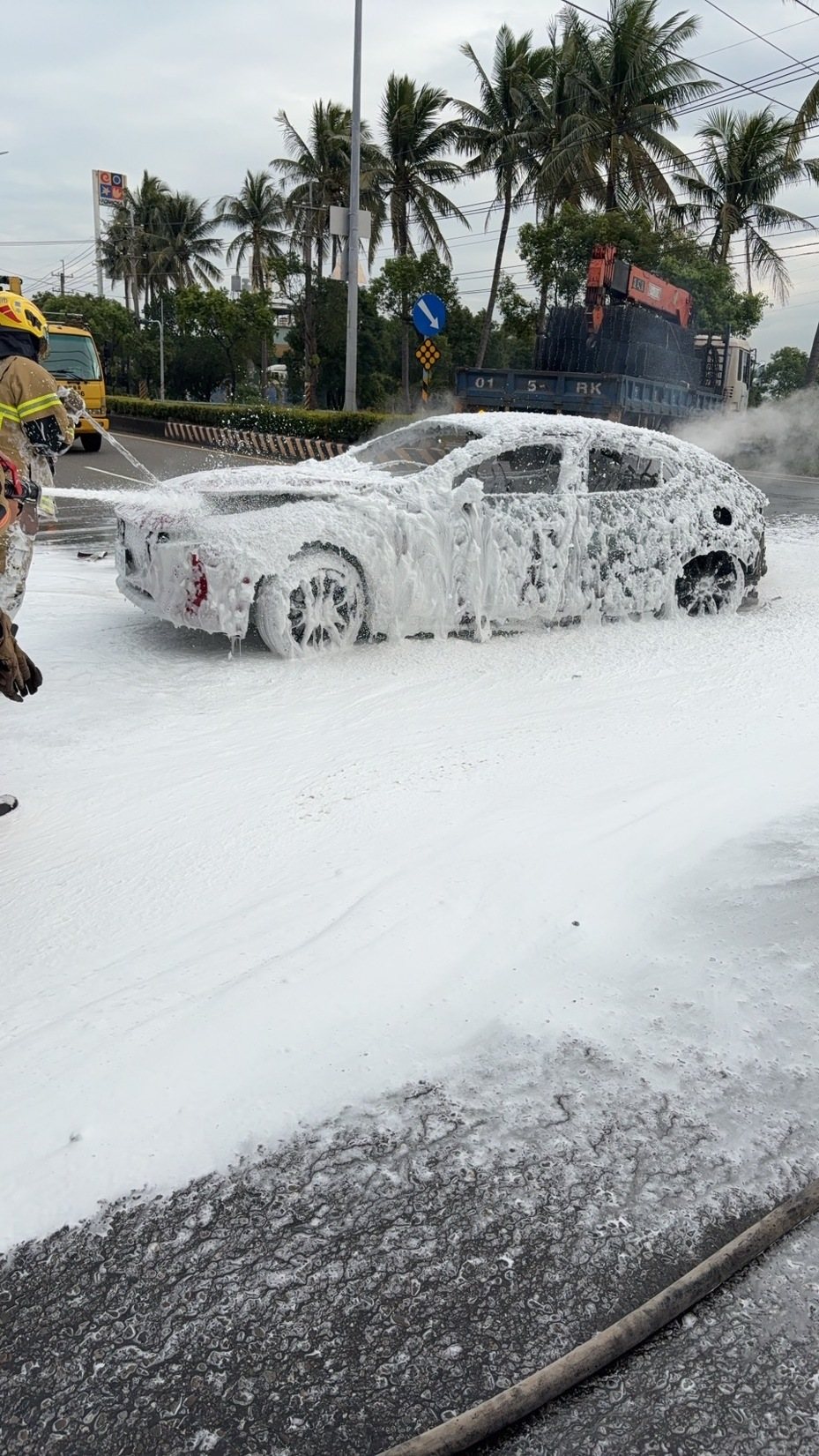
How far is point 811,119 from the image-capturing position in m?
30.8

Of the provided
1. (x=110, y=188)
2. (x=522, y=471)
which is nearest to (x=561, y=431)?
(x=522, y=471)

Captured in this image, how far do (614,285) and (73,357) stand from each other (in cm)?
1084

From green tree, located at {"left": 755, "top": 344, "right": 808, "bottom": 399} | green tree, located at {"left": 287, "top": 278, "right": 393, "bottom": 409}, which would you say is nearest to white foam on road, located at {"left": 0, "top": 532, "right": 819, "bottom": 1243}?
green tree, located at {"left": 287, "top": 278, "right": 393, "bottom": 409}

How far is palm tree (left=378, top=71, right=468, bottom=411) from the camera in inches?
1505

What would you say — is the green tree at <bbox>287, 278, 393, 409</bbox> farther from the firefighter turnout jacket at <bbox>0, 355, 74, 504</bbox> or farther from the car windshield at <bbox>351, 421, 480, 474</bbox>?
the firefighter turnout jacket at <bbox>0, 355, 74, 504</bbox>

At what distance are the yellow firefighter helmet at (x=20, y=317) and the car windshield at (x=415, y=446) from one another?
3008mm

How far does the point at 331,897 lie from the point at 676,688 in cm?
320

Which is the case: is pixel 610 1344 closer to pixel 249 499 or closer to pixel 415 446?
pixel 249 499

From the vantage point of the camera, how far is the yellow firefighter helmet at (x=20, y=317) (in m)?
4.45

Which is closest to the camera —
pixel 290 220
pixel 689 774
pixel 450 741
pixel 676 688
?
pixel 689 774

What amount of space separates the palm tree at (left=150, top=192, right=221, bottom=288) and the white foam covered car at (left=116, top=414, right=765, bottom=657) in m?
62.4

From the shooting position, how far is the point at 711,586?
7988 millimetres

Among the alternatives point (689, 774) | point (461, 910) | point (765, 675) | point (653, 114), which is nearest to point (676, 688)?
point (765, 675)

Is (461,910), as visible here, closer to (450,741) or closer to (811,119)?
(450,741)
